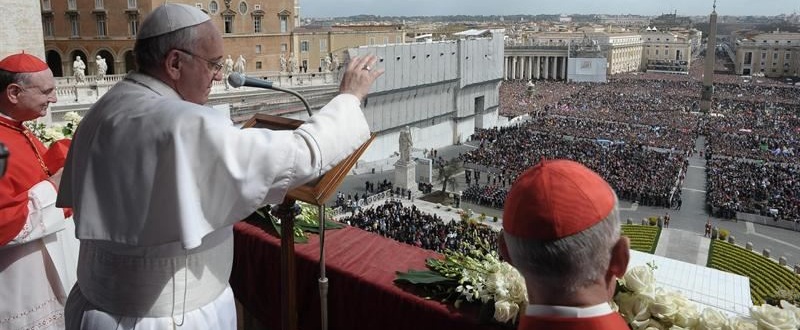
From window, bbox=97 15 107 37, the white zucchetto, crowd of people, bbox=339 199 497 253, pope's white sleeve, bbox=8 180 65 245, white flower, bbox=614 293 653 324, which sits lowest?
crowd of people, bbox=339 199 497 253

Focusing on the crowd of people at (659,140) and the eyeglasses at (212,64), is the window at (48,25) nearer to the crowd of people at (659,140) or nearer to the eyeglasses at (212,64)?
the crowd of people at (659,140)

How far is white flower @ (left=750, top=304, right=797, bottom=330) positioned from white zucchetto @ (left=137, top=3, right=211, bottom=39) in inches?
97.1

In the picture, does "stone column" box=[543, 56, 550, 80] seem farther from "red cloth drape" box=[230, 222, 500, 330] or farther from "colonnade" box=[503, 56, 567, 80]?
"red cloth drape" box=[230, 222, 500, 330]

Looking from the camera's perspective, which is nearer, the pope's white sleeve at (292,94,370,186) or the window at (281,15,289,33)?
the pope's white sleeve at (292,94,370,186)

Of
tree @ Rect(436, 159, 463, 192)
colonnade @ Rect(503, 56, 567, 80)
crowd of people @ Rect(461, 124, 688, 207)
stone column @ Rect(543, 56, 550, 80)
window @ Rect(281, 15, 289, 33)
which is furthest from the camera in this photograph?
stone column @ Rect(543, 56, 550, 80)

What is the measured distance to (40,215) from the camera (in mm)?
3143

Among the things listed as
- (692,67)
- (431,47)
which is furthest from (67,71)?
(692,67)

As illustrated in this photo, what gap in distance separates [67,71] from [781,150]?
36265mm

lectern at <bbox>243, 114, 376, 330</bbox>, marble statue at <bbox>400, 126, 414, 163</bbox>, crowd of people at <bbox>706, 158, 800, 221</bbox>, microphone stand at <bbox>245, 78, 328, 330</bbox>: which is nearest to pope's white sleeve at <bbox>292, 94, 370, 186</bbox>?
lectern at <bbox>243, 114, 376, 330</bbox>

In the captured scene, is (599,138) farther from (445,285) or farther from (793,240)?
(445,285)

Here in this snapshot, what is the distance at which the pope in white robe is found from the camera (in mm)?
2014

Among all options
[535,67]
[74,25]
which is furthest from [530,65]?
[74,25]

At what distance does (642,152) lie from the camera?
3275 centimetres

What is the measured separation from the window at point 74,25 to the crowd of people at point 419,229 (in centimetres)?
1791
